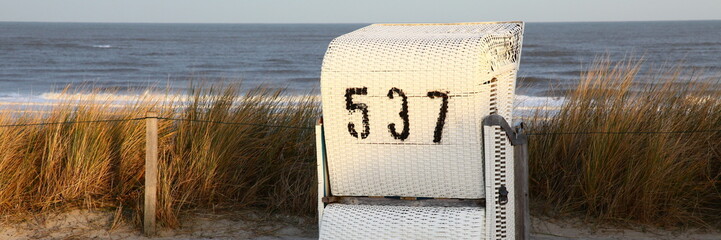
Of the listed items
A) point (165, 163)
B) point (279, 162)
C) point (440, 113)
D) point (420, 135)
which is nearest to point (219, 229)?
point (165, 163)

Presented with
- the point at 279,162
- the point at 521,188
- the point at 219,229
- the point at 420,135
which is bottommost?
the point at 219,229

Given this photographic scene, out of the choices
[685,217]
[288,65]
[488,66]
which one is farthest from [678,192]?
[288,65]

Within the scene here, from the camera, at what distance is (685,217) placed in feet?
18.7

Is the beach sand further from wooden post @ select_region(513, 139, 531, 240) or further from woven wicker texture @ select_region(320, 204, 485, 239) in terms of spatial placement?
woven wicker texture @ select_region(320, 204, 485, 239)

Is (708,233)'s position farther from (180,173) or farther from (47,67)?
(47,67)

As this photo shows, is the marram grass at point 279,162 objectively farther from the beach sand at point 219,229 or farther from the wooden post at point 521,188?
the wooden post at point 521,188

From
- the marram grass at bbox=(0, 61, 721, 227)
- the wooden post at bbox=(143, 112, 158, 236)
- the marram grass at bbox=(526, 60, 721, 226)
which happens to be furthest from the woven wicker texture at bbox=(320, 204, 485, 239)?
the marram grass at bbox=(526, 60, 721, 226)

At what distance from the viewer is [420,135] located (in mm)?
3924

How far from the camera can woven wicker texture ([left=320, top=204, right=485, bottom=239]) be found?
3.87 m

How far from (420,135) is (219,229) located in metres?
2.33

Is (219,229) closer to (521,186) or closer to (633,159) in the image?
(521,186)

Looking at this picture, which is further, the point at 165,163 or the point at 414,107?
the point at 165,163

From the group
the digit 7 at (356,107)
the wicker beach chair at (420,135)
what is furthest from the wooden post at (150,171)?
the digit 7 at (356,107)

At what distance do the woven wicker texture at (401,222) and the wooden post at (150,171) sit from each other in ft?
5.83
